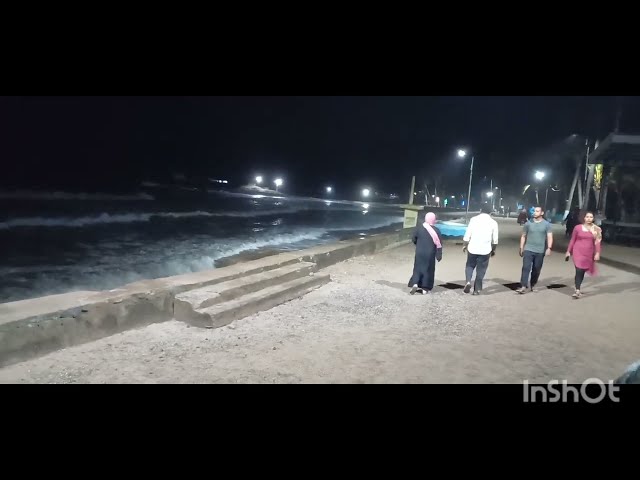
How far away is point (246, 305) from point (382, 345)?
214 centimetres

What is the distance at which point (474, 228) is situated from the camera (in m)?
7.96

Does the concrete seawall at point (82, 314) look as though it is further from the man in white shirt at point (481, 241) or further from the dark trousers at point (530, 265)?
the dark trousers at point (530, 265)

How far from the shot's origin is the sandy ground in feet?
13.7

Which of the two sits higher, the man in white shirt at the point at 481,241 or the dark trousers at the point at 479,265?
the man in white shirt at the point at 481,241

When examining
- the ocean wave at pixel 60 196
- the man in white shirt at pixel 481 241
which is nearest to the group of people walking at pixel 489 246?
the man in white shirt at pixel 481 241

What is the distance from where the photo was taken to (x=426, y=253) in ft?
25.8

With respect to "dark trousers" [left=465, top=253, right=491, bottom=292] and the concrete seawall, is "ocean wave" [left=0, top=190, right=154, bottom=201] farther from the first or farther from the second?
"dark trousers" [left=465, top=253, right=491, bottom=292]

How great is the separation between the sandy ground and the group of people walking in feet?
1.30

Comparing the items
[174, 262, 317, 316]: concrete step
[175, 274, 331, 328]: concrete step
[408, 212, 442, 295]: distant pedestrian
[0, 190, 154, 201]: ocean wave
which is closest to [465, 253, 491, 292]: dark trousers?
[408, 212, 442, 295]: distant pedestrian

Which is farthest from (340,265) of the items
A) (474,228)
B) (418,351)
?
(418,351)

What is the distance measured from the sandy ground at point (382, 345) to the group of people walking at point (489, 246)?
40 centimetres

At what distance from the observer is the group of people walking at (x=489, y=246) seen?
7.81 metres
